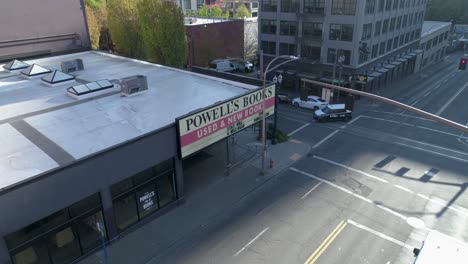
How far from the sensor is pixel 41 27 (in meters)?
40.7

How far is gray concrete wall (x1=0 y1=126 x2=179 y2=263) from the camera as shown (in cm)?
1578

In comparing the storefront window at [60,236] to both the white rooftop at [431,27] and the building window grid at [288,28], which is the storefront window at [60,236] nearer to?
the building window grid at [288,28]

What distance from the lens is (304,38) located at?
A: 52031 mm

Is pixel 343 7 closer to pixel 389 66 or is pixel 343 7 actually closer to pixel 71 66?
pixel 389 66

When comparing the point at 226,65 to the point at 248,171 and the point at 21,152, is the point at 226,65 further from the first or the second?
the point at 21,152

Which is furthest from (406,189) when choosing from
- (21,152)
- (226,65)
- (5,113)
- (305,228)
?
(226,65)

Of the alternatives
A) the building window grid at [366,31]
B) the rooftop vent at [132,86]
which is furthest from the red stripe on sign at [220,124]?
the building window grid at [366,31]

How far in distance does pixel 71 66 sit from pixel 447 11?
108 m

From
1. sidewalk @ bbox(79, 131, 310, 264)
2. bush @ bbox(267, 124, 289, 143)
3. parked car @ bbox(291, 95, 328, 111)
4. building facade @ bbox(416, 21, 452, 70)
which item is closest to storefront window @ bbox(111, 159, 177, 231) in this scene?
sidewalk @ bbox(79, 131, 310, 264)

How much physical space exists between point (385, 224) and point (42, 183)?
20713mm

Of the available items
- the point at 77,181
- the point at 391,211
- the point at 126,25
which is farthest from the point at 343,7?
the point at 77,181

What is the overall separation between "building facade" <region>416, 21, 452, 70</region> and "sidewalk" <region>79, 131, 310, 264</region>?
51619mm

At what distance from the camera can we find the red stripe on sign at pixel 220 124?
22.9 m

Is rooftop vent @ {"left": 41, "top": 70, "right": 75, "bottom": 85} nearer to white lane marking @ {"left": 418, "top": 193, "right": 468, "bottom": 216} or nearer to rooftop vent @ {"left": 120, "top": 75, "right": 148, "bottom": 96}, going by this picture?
rooftop vent @ {"left": 120, "top": 75, "right": 148, "bottom": 96}
